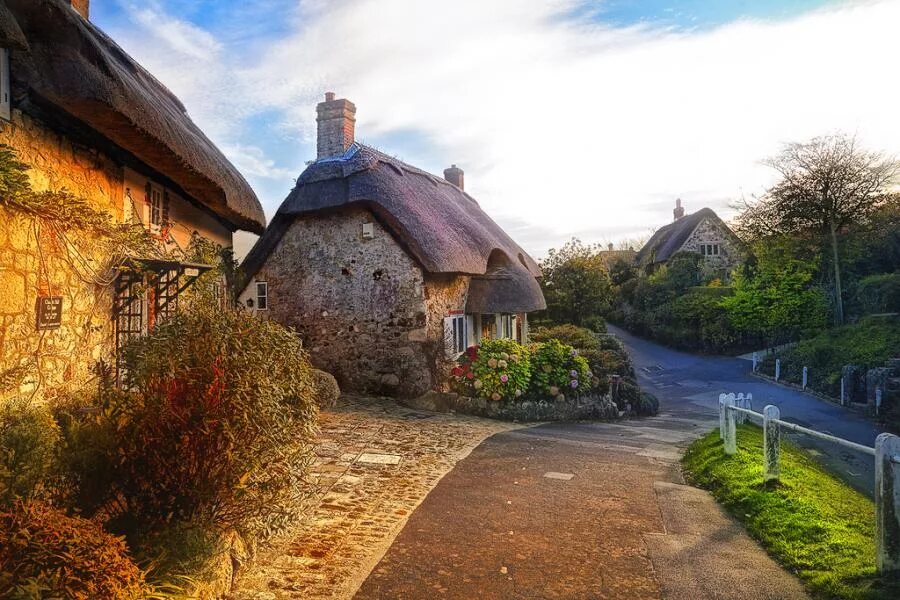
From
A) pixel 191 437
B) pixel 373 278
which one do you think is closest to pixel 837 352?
pixel 373 278

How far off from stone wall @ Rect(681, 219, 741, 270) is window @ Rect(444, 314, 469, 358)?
22947 mm

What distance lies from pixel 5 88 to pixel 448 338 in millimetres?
9176

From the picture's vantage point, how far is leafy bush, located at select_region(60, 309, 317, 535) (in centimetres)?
355

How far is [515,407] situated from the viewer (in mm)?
11016

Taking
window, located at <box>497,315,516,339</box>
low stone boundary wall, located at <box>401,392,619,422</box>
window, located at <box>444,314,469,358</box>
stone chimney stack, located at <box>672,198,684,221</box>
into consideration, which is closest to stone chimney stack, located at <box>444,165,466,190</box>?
window, located at <box>497,315,516,339</box>

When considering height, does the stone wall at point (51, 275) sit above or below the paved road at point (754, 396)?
above

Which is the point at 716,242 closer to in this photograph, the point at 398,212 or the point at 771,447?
the point at 398,212

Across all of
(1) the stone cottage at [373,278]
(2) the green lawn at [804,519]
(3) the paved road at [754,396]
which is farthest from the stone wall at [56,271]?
(3) the paved road at [754,396]

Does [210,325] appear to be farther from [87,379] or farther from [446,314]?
[446,314]

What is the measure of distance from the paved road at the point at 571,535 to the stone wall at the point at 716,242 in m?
25.6

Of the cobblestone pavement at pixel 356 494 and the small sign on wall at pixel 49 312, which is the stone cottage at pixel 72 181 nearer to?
the small sign on wall at pixel 49 312

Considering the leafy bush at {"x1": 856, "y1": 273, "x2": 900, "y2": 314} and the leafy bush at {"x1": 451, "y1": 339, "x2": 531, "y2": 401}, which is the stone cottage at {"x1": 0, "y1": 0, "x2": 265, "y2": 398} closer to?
the leafy bush at {"x1": 451, "y1": 339, "x2": 531, "y2": 401}

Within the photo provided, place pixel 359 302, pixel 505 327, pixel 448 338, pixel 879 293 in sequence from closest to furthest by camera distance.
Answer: pixel 359 302
pixel 448 338
pixel 505 327
pixel 879 293

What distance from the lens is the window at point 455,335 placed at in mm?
12273
